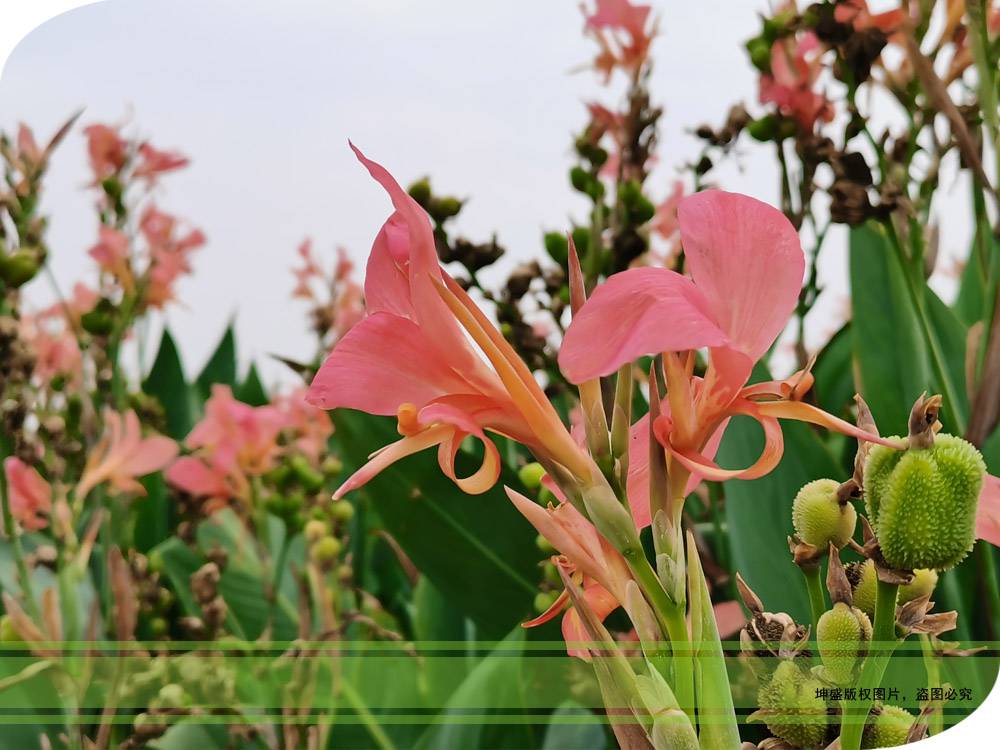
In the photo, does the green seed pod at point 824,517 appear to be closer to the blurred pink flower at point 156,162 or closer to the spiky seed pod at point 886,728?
the spiky seed pod at point 886,728

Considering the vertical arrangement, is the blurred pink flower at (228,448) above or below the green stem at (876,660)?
above

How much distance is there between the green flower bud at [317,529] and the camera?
0.47 meters

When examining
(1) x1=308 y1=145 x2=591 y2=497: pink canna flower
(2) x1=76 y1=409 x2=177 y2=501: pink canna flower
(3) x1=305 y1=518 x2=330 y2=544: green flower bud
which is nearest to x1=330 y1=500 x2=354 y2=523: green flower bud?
(3) x1=305 y1=518 x2=330 y2=544: green flower bud

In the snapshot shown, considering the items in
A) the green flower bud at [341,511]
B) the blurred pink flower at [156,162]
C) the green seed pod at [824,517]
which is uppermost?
the blurred pink flower at [156,162]

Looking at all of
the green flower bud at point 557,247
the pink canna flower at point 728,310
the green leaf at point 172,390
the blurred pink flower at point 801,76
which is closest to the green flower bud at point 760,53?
the blurred pink flower at point 801,76

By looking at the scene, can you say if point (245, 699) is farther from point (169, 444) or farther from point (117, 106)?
point (117, 106)

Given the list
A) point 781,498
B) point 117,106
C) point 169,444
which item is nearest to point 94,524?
point 169,444

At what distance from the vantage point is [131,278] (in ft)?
1.69

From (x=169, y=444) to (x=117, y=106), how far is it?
0.18 metres

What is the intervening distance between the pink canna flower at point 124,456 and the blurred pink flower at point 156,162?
0.13 metres

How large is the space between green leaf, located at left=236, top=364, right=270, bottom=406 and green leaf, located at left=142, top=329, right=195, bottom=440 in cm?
4

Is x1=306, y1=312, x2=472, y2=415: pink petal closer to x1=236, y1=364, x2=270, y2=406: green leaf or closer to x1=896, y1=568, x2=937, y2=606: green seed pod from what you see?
x1=896, y1=568, x2=937, y2=606: green seed pod

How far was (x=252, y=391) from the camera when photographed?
506 mm

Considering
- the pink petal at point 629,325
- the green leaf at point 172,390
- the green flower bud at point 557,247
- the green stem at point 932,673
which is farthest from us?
the green leaf at point 172,390
